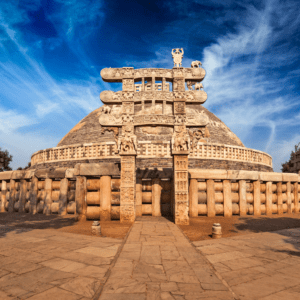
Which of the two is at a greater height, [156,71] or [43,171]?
[156,71]

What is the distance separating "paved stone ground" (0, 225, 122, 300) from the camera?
2.51 m

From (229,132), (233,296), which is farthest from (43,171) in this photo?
(229,132)

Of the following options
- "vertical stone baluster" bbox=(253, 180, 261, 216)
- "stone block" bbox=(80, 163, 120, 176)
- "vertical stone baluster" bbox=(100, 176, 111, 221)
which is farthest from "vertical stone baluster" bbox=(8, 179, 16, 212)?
"vertical stone baluster" bbox=(253, 180, 261, 216)

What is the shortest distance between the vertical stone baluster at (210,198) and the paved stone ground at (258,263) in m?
3.37

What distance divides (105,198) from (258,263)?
18.9 ft

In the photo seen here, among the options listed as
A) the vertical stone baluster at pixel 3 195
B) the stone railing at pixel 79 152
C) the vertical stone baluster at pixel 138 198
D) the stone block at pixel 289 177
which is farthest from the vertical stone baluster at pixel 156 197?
the vertical stone baluster at pixel 3 195

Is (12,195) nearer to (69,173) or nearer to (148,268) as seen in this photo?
(69,173)

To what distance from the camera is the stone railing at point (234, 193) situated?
28.8ft

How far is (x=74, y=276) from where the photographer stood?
9.53 ft

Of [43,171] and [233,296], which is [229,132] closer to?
[43,171]

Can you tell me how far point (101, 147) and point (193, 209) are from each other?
454 inches

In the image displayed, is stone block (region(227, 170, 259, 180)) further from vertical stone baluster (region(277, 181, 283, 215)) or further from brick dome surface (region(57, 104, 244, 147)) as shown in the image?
brick dome surface (region(57, 104, 244, 147))

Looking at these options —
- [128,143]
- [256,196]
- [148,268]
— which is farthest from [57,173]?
[256,196]

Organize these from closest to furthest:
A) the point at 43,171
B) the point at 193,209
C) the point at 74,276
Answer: the point at 74,276 → the point at 193,209 → the point at 43,171
